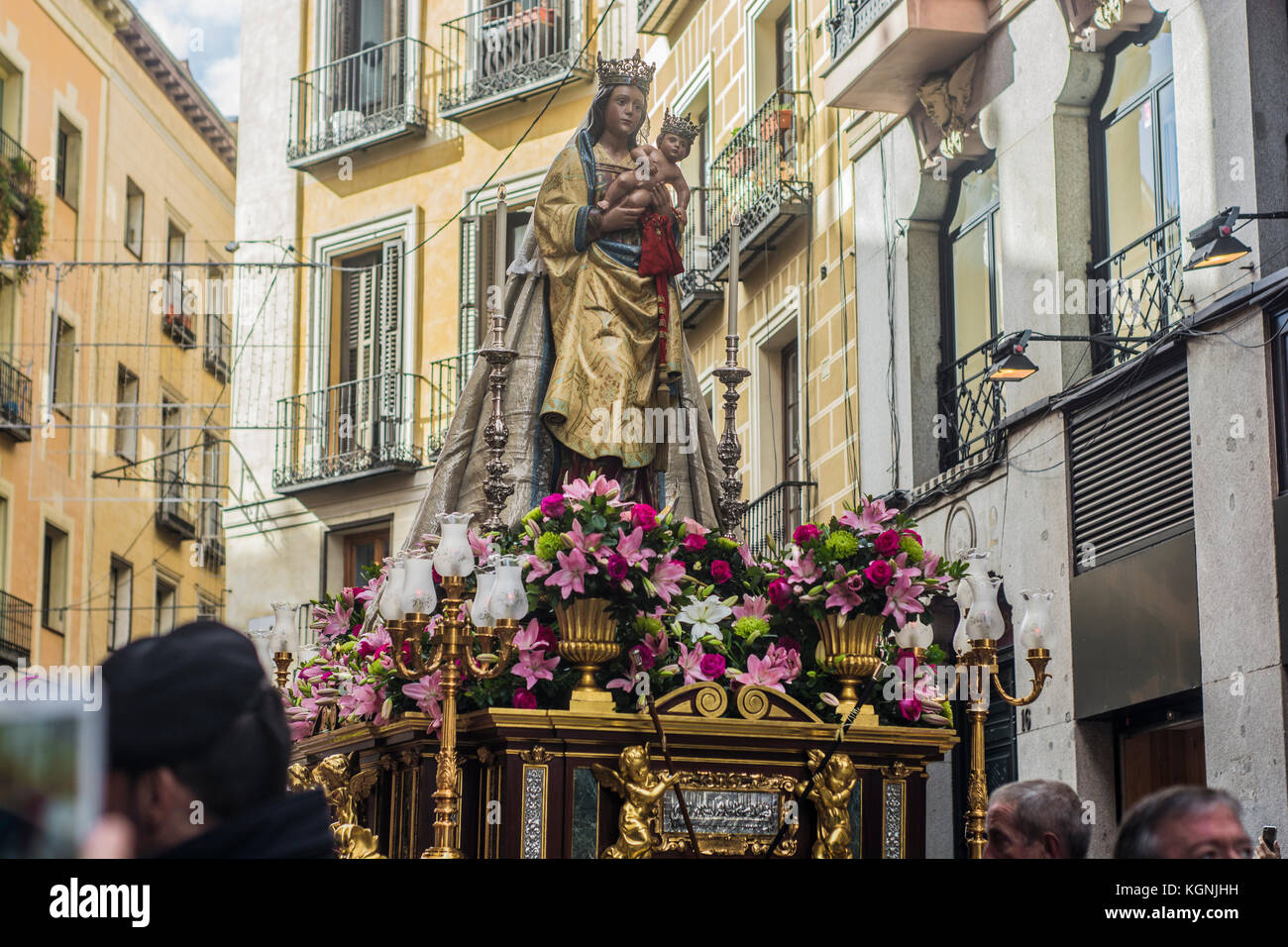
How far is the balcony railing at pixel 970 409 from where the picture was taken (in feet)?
46.9

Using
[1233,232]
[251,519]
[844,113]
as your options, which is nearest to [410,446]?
[251,519]

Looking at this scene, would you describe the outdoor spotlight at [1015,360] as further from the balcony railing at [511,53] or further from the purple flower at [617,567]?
the balcony railing at [511,53]

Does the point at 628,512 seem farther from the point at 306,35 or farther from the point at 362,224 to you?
the point at 306,35

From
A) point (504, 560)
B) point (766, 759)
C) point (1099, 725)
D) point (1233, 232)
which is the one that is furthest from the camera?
point (1099, 725)

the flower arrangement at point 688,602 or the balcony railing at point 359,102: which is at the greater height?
the balcony railing at point 359,102

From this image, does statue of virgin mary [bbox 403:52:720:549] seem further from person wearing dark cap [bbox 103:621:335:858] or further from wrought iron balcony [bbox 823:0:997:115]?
wrought iron balcony [bbox 823:0:997:115]

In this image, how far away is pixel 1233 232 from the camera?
11.0 metres

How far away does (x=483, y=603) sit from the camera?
19.9 ft

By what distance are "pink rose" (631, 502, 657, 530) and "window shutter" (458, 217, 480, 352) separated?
56.6 feet

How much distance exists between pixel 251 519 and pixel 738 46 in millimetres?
9616

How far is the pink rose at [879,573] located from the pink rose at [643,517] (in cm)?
71

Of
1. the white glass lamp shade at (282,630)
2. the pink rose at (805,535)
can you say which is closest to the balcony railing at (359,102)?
the white glass lamp shade at (282,630)

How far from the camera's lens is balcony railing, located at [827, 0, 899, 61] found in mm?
14961

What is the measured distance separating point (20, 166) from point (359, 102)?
4.33m
